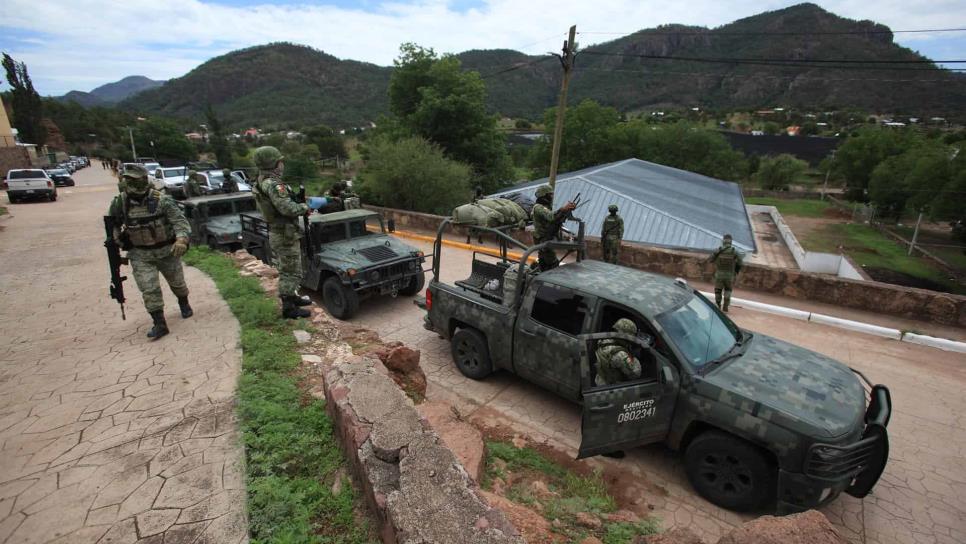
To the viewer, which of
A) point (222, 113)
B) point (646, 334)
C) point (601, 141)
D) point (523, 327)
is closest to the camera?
point (646, 334)

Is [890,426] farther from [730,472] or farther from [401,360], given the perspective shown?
[401,360]

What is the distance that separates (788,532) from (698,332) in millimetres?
2126

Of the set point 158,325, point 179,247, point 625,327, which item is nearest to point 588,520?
point 625,327

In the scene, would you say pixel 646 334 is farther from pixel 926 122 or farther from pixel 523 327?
pixel 926 122

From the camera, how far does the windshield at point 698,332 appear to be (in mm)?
4227

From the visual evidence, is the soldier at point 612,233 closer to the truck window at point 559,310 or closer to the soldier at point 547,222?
the soldier at point 547,222

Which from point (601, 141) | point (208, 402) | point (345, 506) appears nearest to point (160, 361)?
point (208, 402)

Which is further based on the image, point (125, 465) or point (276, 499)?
point (125, 465)

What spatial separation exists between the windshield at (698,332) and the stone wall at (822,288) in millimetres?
5376

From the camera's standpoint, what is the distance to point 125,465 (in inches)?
126

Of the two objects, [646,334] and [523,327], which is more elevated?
[646,334]

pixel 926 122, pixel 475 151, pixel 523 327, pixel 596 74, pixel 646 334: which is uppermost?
pixel 596 74

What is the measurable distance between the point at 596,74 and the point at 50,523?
A: 126 metres

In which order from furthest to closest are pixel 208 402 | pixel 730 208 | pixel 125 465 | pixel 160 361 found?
1. pixel 730 208
2. pixel 160 361
3. pixel 208 402
4. pixel 125 465
